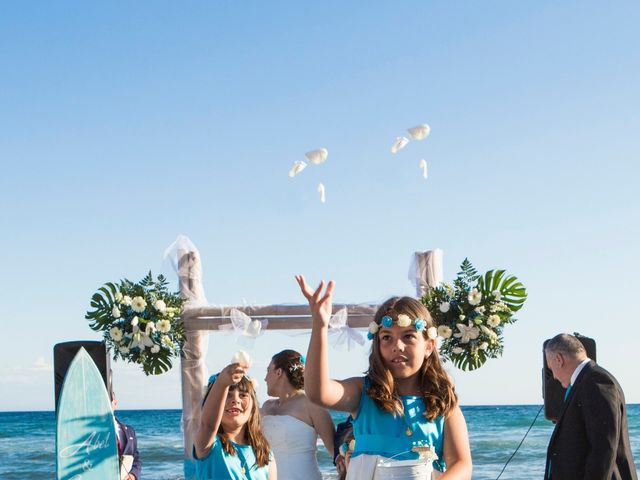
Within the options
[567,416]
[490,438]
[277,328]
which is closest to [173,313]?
[277,328]

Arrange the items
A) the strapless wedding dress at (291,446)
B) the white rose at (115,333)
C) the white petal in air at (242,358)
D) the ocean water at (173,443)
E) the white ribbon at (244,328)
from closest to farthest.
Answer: the white petal in air at (242,358) → the strapless wedding dress at (291,446) → the white rose at (115,333) → the white ribbon at (244,328) → the ocean water at (173,443)

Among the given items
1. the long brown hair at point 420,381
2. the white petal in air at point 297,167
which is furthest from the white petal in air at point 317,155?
the long brown hair at point 420,381

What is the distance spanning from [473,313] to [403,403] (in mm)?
3318

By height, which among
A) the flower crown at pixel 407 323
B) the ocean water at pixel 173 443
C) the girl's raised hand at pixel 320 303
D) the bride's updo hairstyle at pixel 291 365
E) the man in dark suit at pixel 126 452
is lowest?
the ocean water at pixel 173 443

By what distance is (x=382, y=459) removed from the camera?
10.1ft

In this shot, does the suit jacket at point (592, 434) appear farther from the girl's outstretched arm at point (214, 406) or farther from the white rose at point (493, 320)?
the girl's outstretched arm at point (214, 406)

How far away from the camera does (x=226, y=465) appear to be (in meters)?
4.18

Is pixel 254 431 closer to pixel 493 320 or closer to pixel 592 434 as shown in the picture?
pixel 592 434

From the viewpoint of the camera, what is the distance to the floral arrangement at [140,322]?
643 centimetres

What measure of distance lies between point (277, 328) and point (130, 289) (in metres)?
1.09

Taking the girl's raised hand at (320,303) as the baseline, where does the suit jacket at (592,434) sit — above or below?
below

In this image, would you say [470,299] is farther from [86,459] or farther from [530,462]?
[530,462]

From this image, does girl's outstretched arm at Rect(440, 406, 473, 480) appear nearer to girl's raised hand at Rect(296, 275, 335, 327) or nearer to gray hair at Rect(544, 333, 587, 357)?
girl's raised hand at Rect(296, 275, 335, 327)

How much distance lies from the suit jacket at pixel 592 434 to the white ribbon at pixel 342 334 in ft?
5.25
